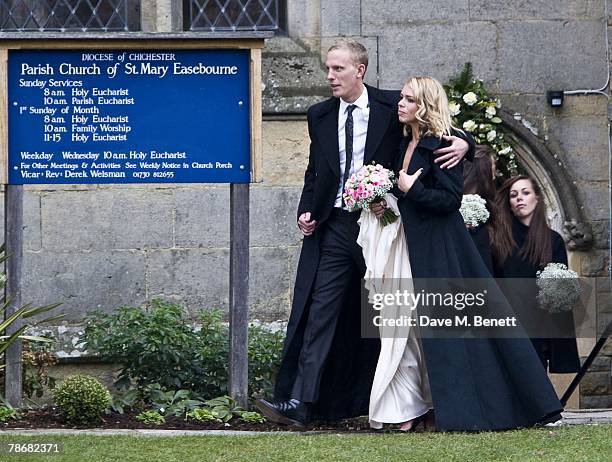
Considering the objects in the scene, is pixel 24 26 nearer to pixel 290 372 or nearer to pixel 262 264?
pixel 262 264

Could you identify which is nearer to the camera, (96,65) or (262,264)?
(96,65)

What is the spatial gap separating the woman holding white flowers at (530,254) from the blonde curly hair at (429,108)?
3.44 ft

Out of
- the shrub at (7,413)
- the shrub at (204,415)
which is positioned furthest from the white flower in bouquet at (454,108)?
the shrub at (7,413)

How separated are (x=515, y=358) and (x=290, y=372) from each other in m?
1.29

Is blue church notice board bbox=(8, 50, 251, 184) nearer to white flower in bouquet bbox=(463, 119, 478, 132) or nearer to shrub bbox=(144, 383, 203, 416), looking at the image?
shrub bbox=(144, 383, 203, 416)

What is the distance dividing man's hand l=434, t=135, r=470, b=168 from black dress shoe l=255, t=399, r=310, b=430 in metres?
1.53

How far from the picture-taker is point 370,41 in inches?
406

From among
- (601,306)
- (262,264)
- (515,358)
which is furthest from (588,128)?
(515,358)

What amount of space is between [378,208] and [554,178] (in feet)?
10.9

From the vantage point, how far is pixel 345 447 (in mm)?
6895

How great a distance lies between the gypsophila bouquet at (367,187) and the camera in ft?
24.5

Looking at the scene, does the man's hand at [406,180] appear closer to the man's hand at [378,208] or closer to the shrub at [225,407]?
the man's hand at [378,208]

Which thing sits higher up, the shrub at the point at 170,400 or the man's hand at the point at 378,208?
the man's hand at the point at 378,208

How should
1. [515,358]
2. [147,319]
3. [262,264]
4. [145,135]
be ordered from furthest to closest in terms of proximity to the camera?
[262,264] → [147,319] → [145,135] → [515,358]
